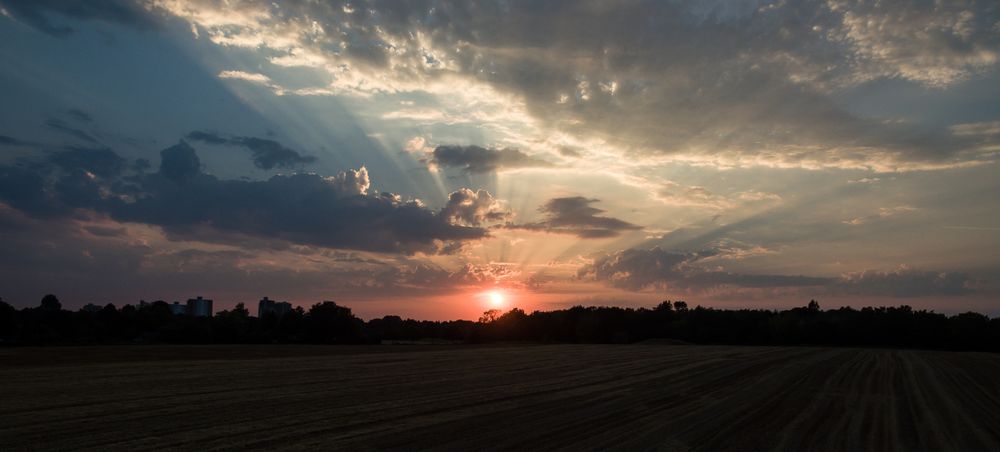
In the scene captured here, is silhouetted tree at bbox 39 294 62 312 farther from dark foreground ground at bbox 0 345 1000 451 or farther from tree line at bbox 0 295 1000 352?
dark foreground ground at bbox 0 345 1000 451

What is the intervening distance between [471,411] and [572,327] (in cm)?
13190

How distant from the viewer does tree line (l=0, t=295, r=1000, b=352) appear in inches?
4043

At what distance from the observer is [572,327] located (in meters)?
150

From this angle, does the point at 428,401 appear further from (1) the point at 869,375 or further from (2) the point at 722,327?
(2) the point at 722,327

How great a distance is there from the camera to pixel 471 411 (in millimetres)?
20562

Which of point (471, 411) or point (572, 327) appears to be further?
point (572, 327)

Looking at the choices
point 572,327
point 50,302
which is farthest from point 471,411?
point 50,302

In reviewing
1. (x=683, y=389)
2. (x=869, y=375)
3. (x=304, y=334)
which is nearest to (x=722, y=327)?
(x=304, y=334)

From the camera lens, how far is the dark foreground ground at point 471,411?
1569 centimetres

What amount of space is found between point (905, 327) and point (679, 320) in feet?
148

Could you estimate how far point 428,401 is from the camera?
22828 mm

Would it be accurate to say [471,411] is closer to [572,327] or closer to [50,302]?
[572,327]

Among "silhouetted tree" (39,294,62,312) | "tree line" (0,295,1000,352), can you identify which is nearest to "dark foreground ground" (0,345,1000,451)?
"tree line" (0,295,1000,352)

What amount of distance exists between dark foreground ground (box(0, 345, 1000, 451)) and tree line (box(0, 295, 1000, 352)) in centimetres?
6972
